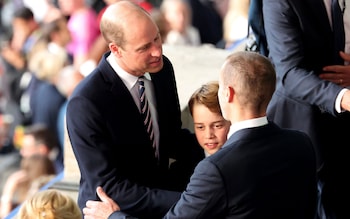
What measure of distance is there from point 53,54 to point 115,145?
4.94 metres

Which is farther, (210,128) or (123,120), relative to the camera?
(210,128)

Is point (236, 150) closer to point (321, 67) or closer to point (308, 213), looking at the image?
point (308, 213)

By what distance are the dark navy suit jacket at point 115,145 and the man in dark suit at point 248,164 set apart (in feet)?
1.60

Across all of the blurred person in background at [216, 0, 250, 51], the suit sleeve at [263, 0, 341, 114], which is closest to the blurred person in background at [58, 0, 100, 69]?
the blurred person in background at [216, 0, 250, 51]

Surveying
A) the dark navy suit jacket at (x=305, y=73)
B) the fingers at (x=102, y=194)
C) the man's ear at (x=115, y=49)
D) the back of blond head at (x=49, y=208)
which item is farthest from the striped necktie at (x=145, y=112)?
the dark navy suit jacket at (x=305, y=73)

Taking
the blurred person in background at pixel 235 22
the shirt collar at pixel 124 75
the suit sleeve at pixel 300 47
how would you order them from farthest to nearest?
the blurred person in background at pixel 235 22 < the suit sleeve at pixel 300 47 < the shirt collar at pixel 124 75

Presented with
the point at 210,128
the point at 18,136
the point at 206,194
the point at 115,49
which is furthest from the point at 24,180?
the point at 206,194

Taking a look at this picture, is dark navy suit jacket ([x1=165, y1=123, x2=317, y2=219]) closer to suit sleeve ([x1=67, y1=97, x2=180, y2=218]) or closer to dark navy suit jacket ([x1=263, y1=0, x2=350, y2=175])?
suit sleeve ([x1=67, y1=97, x2=180, y2=218])

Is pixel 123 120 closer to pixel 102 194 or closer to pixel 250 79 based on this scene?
pixel 102 194

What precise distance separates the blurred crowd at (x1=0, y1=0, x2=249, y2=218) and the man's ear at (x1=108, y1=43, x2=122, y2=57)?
3.38 metres

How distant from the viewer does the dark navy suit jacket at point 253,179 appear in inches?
120

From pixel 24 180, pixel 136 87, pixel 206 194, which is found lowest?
pixel 24 180

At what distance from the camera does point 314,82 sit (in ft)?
12.6

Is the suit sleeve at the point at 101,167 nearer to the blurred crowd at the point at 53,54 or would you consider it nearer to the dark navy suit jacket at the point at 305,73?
the dark navy suit jacket at the point at 305,73
